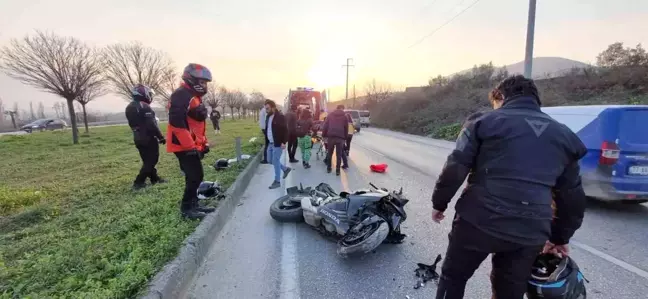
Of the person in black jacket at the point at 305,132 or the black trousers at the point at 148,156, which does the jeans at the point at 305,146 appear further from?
the black trousers at the point at 148,156

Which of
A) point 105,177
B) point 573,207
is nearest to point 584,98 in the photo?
point 573,207

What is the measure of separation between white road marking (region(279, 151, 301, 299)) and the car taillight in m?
4.64

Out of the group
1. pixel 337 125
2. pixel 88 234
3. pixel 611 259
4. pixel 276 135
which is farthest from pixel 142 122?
pixel 611 259

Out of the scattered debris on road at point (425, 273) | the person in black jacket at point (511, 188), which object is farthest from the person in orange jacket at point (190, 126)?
the person in black jacket at point (511, 188)

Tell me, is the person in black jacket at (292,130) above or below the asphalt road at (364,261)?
above

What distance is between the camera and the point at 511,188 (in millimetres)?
1760

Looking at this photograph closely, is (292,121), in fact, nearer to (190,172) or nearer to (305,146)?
(305,146)

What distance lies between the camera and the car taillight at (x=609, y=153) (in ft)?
15.6

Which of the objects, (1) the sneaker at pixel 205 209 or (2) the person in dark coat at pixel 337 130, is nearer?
(1) the sneaker at pixel 205 209

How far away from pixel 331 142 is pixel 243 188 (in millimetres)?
2637

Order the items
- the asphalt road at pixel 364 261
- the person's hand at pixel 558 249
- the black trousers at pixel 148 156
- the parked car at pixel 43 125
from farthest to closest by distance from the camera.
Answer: the parked car at pixel 43 125, the black trousers at pixel 148 156, the asphalt road at pixel 364 261, the person's hand at pixel 558 249

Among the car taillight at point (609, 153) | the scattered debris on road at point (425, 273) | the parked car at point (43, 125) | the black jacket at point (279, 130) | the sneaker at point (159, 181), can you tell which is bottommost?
the scattered debris on road at point (425, 273)

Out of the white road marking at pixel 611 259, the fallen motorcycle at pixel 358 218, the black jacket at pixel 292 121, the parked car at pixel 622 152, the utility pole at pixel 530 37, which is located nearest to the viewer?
the white road marking at pixel 611 259

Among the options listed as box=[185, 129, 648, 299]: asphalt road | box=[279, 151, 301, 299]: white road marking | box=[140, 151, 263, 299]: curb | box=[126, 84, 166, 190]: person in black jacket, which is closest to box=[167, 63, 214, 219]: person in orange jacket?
box=[140, 151, 263, 299]: curb
